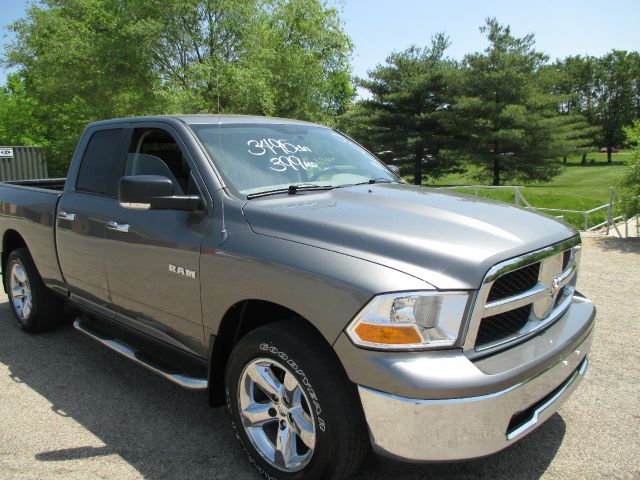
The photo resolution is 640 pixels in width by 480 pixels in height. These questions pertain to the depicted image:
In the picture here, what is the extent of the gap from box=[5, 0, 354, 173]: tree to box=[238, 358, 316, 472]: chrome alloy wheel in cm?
2112

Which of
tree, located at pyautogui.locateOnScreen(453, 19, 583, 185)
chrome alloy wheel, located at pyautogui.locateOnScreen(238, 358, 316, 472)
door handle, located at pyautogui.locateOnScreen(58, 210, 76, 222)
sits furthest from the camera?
tree, located at pyautogui.locateOnScreen(453, 19, 583, 185)

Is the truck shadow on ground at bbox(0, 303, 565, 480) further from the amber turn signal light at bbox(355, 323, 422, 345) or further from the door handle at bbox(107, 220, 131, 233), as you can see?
the door handle at bbox(107, 220, 131, 233)

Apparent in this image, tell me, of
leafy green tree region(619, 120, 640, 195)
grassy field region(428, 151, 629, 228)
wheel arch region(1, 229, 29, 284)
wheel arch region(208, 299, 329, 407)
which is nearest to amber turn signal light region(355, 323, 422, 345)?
wheel arch region(208, 299, 329, 407)

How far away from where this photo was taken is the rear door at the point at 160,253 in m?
3.06

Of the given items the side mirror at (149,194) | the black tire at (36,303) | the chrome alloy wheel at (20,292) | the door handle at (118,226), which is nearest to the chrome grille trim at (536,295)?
the side mirror at (149,194)

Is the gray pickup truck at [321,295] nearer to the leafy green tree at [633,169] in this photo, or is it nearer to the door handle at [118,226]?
the door handle at [118,226]

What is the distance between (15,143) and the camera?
35875 millimetres

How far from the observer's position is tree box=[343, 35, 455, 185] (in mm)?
34250

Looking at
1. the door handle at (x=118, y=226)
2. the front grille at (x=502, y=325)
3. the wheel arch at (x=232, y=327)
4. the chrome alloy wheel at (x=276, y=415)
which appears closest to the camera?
the front grille at (x=502, y=325)

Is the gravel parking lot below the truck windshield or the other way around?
below

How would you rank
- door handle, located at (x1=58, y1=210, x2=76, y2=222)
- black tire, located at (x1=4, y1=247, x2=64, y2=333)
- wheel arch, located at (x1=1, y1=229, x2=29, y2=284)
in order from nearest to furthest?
door handle, located at (x1=58, y1=210, x2=76, y2=222)
black tire, located at (x1=4, y1=247, x2=64, y2=333)
wheel arch, located at (x1=1, y1=229, x2=29, y2=284)

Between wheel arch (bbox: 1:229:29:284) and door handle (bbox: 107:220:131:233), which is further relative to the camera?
wheel arch (bbox: 1:229:29:284)

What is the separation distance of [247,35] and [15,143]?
786 inches

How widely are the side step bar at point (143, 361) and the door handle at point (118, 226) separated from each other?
78cm
